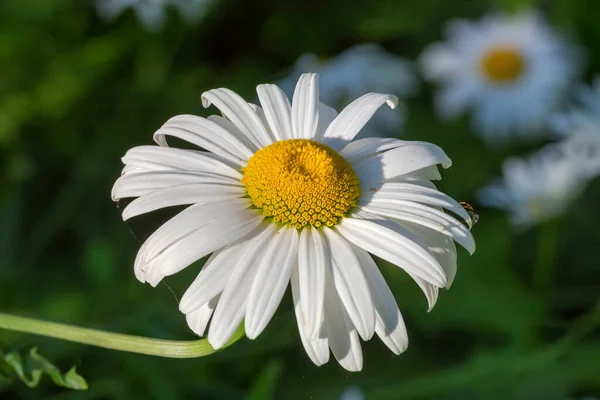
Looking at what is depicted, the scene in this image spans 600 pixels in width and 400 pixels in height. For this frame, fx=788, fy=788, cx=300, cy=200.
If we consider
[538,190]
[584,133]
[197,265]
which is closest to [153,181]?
[197,265]

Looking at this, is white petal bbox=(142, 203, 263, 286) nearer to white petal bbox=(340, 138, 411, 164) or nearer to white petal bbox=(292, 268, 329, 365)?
white petal bbox=(292, 268, 329, 365)

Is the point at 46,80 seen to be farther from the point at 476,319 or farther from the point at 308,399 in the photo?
the point at 476,319

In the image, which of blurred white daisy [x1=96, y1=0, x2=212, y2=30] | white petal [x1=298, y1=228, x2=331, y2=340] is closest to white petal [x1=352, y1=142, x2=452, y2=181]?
white petal [x1=298, y1=228, x2=331, y2=340]

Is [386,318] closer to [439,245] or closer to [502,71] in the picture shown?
[439,245]

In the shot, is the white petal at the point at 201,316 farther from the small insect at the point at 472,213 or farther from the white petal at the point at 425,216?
the small insect at the point at 472,213

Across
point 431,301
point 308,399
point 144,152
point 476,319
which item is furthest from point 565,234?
point 144,152

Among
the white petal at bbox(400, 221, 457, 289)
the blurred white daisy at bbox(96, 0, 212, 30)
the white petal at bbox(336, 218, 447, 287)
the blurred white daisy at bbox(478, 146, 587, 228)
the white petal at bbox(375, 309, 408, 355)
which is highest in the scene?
the blurred white daisy at bbox(96, 0, 212, 30)

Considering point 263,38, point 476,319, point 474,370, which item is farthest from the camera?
point 263,38
